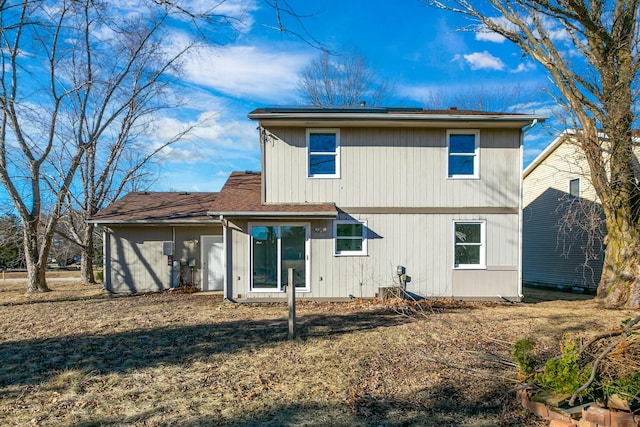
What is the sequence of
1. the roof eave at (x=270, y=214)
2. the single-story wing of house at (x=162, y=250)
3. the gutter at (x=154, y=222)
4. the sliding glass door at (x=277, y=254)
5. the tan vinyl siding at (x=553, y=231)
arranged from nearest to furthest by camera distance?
the roof eave at (x=270, y=214) → the sliding glass door at (x=277, y=254) → the gutter at (x=154, y=222) → the single-story wing of house at (x=162, y=250) → the tan vinyl siding at (x=553, y=231)

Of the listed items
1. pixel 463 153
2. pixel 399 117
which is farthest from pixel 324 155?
pixel 463 153

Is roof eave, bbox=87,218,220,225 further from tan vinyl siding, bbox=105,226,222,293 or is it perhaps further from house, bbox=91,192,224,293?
tan vinyl siding, bbox=105,226,222,293

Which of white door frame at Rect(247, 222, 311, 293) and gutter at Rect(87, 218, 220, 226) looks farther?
gutter at Rect(87, 218, 220, 226)

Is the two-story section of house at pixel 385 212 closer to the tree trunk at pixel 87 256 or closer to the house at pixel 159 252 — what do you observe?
the house at pixel 159 252

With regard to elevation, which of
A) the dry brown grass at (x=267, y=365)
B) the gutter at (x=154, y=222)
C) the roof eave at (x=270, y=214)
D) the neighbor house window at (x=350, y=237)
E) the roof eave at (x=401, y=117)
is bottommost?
the dry brown grass at (x=267, y=365)

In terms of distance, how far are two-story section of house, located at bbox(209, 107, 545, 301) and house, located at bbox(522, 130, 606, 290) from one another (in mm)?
5459

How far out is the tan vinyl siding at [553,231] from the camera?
617 inches

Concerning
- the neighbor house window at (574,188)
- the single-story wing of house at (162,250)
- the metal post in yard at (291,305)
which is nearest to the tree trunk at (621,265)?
the neighbor house window at (574,188)

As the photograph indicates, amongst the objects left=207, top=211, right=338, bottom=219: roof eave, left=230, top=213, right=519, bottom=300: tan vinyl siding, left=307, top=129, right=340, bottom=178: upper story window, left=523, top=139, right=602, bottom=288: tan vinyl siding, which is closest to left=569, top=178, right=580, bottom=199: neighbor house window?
left=523, top=139, right=602, bottom=288: tan vinyl siding

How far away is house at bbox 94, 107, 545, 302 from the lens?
1088 cm

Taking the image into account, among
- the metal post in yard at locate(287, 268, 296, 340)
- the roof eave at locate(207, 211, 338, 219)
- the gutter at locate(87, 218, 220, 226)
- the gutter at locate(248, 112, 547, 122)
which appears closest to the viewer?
the metal post in yard at locate(287, 268, 296, 340)

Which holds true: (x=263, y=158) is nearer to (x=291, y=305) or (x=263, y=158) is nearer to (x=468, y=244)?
(x=291, y=305)

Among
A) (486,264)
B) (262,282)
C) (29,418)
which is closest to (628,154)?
(486,264)

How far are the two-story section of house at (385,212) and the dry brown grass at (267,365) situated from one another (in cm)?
135
